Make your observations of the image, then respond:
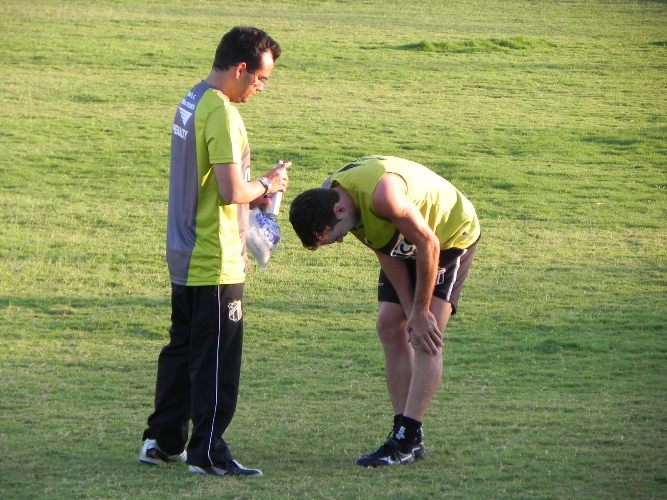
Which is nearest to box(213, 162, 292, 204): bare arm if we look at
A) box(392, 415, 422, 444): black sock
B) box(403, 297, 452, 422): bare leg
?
box(403, 297, 452, 422): bare leg

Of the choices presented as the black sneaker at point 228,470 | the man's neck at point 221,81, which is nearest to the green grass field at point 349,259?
the black sneaker at point 228,470

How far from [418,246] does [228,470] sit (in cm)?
140

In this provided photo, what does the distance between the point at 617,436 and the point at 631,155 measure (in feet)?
43.4

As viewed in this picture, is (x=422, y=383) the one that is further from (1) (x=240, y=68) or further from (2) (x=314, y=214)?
(1) (x=240, y=68)

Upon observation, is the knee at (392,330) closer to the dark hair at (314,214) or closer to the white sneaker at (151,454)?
the dark hair at (314,214)

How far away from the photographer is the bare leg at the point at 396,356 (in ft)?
20.7

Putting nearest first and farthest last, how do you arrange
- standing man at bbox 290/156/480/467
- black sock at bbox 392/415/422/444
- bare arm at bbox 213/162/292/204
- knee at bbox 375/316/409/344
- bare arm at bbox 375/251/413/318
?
bare arm at bbox 213/162/292/204
standing man at bbox 290/156/480/467
black sock at bbox 392/415/422/444
bare arm at bbox 375/251/413/318
knee at bbox 375/316/409/344

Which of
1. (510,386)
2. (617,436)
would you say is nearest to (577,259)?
(510,386)

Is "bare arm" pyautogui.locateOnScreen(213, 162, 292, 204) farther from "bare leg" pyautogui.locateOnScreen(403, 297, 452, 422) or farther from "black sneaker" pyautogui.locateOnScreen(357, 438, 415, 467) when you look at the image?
"black sneaker" pyautogui.locateOnScreen(357, 438, 415, 467)

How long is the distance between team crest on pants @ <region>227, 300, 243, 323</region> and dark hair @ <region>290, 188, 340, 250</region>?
1.47 ft

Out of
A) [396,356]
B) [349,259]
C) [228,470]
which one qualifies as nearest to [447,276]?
[396,356]

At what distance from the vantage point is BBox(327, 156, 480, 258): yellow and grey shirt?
5.88m

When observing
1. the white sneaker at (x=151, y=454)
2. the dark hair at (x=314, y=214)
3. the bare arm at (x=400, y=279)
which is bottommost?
the white sneaker at (x=151, y=454)

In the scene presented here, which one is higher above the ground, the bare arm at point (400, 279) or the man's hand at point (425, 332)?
the bare arm at point (400, 279)
